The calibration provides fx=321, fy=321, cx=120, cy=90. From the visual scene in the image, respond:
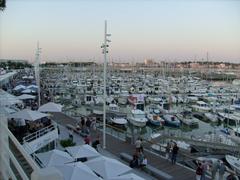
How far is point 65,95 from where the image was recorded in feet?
193

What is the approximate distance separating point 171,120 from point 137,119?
4855 mm

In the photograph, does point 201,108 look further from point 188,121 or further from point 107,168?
point 107,168

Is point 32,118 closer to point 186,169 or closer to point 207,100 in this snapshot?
point 186,169

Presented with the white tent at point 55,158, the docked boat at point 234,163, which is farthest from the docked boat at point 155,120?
the white tent at point 55,158

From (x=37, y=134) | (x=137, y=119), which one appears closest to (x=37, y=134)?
(x=37, y=134)

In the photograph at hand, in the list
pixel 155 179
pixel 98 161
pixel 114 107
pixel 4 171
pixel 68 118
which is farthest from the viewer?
pixel 114 107

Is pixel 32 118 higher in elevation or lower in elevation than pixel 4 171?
lower

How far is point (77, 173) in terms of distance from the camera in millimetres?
11164

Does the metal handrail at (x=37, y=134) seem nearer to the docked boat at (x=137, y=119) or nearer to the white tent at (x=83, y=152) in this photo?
the white tent at (x=83, y=152)

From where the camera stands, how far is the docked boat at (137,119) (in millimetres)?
39125

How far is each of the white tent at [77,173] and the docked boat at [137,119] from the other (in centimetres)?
2764

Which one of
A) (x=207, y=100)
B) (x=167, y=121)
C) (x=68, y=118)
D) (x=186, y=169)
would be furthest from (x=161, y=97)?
(x=186, y=169)

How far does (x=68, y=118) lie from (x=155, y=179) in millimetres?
16464

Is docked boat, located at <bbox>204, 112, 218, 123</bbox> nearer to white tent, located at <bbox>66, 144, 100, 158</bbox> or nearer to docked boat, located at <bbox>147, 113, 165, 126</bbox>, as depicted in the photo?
docked boat, located at <bbox>147, 113, 165, 126</bbox>
